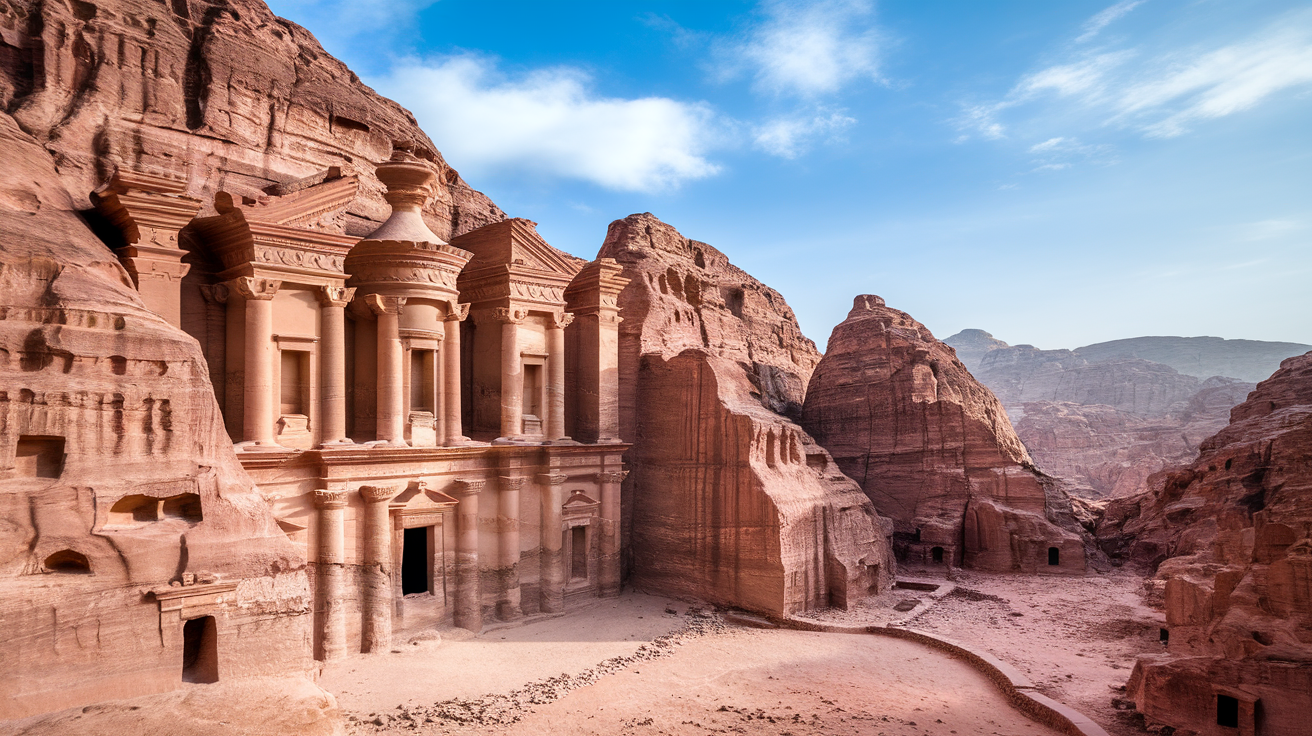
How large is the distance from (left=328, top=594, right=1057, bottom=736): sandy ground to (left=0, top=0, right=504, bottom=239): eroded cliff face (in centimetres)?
1219

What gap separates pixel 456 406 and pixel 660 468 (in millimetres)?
7823

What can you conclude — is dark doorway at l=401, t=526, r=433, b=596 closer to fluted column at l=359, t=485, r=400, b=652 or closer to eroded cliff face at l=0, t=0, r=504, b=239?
fluted column at l=359, t=485, r=400, b=652

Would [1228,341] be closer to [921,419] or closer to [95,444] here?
[921,419]

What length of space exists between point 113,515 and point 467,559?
10888mm

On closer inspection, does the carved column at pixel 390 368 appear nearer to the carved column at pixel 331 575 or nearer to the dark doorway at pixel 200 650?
the carved column at pixel 331 575

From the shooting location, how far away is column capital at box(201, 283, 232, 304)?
17766 millimetres

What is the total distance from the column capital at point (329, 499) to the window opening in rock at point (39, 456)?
25.0 ft

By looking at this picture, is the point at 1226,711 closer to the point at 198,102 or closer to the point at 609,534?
the point at 609,534

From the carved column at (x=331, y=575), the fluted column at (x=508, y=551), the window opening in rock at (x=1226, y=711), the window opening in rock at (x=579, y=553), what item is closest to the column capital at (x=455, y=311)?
the fluted column at (x=508, y=551)

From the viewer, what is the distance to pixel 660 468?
2569 centimetres

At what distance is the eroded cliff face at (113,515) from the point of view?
9602 mm

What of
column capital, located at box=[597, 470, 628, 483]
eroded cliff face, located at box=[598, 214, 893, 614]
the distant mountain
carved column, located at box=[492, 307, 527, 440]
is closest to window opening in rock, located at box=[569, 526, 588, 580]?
column capital, located at box=[597, 470, 628, 483]

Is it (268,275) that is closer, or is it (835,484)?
(268,275)

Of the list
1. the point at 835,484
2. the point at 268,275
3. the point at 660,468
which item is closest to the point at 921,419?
the point at 835,484
